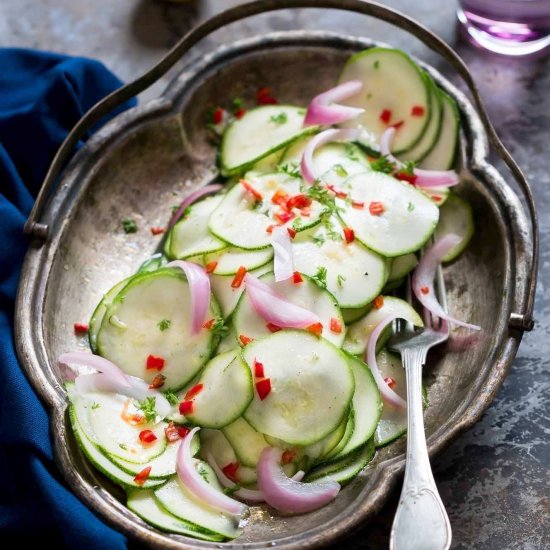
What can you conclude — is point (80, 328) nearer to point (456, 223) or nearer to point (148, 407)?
point (148, 407)

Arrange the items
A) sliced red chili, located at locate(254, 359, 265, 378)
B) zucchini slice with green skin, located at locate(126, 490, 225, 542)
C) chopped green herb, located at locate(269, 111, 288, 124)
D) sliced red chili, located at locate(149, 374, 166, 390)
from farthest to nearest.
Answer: chopped green herb, located at locate(269, 111, 288, 124), sliced red chili, located at locate(149, 374, 166, 390), sliced red chili, located at locate(254, 359, 265, 378), zucchini slice with green skin, located at locate(126, 490, 225, 542)

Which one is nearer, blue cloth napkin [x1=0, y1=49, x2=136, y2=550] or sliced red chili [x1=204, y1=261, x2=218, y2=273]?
blue cloth napkin [x1=0, y1=49, x2=136, y2=550]

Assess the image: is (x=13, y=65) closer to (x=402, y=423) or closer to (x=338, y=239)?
(x=338, y=239)

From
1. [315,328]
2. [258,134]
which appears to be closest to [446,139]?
[258,134]

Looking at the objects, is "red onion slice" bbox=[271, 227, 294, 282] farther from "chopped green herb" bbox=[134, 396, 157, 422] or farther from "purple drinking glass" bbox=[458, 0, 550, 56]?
"purple drinking glass" bbox=[458, 0, 550, 56]

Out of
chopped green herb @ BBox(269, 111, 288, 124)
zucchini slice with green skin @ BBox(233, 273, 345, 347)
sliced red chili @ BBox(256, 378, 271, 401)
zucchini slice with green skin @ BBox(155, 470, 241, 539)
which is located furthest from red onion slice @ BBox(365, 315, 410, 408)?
chopped green herb @ BBox(269, 111, 288, 124)

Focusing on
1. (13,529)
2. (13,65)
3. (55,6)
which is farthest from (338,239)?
(55,6)

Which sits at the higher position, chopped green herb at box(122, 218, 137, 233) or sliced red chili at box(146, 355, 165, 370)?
chopped green herb at box(122, 218, 137, 233)
